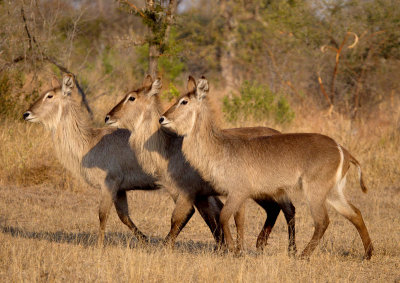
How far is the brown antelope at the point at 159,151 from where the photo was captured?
618 centimetres

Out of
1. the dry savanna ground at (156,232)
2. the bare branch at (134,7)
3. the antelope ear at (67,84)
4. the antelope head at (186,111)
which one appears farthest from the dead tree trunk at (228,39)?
the antelope head at (186,111)

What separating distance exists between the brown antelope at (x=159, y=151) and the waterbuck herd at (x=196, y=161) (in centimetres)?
1

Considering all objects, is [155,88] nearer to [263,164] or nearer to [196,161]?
[196,161]

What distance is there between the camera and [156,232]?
741 cm

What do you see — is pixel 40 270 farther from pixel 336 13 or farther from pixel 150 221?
pixel 336 13

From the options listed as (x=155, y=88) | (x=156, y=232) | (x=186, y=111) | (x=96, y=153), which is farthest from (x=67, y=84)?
(x=156, y=232)

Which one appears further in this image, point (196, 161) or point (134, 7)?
point (134, 7)

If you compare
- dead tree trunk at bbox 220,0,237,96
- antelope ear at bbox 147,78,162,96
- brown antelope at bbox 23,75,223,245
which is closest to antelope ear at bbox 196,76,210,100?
antelope ear at bbox 147,78,162,96

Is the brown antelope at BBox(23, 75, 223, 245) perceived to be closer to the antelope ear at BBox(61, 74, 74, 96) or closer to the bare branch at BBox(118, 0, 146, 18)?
the antelope ear at BBox(61, 74, 74, 96)

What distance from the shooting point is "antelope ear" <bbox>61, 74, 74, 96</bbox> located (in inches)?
266

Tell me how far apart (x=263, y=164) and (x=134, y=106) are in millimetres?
1648

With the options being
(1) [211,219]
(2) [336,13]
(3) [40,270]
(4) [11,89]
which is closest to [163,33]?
(4) [11,89]

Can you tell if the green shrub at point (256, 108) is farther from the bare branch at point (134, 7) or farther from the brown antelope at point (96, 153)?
the brown antelope at point (96, 153)

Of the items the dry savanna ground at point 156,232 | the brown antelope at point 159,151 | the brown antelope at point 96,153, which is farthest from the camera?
the brown antelope at point 96,153
